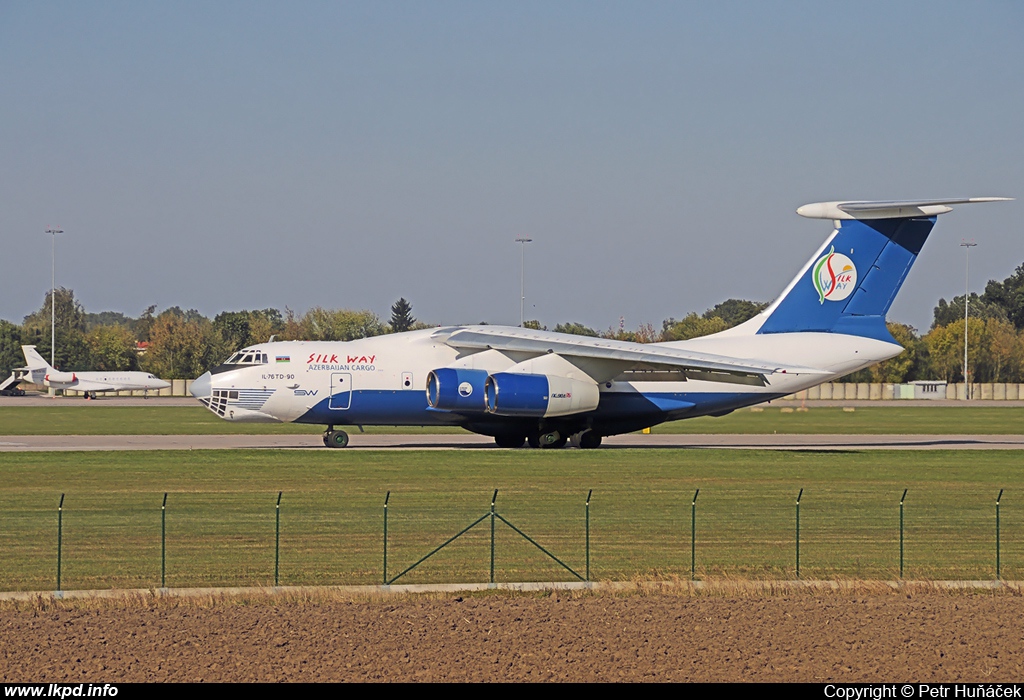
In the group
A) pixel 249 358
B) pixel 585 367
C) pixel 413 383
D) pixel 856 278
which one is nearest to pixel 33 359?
pixel 249 358

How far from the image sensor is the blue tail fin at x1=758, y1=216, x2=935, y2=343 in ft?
130

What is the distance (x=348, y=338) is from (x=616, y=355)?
63721 mm

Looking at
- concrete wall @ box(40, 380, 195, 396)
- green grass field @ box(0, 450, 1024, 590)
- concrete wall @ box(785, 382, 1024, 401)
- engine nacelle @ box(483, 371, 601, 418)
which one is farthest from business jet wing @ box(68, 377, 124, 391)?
green grass field @ box(0, 450, 1024, 590)

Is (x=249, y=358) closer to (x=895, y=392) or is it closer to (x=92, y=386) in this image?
(x=92, y=386)

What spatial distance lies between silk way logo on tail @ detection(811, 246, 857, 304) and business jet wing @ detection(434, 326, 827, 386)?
290 centimetres

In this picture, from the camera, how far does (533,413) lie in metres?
37.0

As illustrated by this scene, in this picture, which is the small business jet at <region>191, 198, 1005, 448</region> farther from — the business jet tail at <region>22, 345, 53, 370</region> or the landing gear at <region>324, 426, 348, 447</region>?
the business jet tail at <region>22, 345, 53, 370</region>

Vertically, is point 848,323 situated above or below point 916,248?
below

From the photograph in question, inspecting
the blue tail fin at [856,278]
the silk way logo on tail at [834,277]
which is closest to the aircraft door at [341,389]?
the blue tail fin at [856,278]

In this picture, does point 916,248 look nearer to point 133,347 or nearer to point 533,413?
point 533,413

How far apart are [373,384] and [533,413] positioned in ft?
16.3

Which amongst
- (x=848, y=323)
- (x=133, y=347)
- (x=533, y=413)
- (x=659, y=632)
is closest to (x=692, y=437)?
(x=848, y=323)

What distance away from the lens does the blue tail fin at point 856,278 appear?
130 feet

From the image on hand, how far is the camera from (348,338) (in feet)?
322
